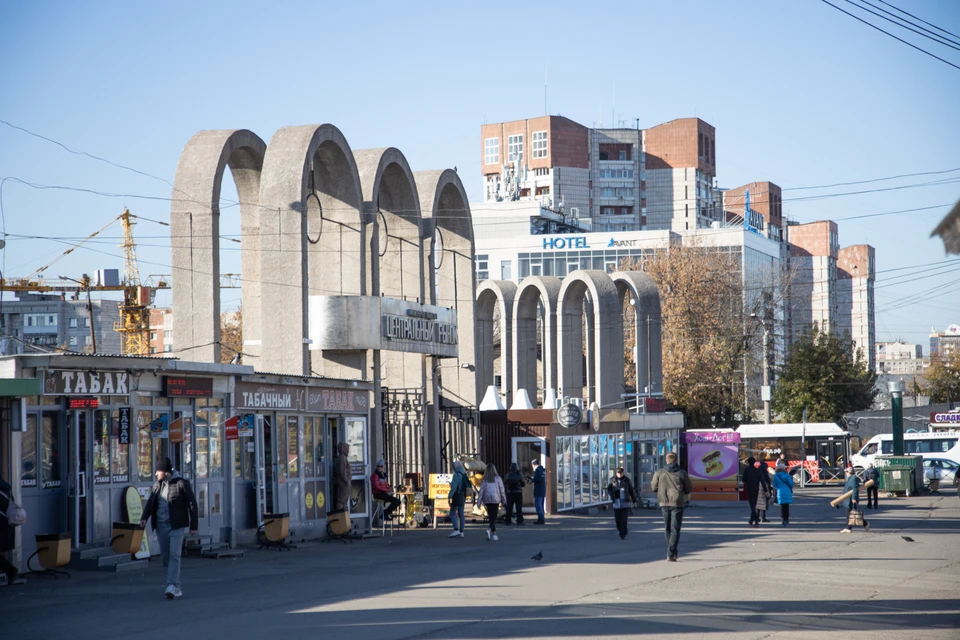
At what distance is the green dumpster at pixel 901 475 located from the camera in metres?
42.3

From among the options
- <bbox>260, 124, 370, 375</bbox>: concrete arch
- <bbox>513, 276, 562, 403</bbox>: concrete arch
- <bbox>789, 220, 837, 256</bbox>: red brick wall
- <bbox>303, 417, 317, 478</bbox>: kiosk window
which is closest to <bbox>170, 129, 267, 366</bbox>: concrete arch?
<bbox>260, 124, 370, 375</bbox>: concrete arch

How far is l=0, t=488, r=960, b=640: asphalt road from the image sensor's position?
11711 millimetres

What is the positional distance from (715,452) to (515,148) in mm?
117224

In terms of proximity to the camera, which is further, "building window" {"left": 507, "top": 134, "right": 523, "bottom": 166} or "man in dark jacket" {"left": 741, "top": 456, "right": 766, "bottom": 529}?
"building window" {"left": 507, "top": 134, "right": 523, "bottom": 166}

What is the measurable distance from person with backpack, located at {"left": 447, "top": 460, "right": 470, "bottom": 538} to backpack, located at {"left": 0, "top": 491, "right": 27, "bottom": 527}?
10267 millimetres

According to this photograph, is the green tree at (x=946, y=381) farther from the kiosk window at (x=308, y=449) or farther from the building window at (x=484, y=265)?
the kiosk window at (x=308, y=449)

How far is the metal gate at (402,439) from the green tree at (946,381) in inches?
2609

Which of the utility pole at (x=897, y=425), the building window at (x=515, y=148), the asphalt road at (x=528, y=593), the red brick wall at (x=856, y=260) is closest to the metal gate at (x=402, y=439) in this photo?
the asphalt road at (x=528, y=593)

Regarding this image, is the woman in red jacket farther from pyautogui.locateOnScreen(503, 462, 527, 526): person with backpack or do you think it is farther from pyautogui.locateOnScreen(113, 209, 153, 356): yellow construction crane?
pyautogui.locateOnScreen(113, 209, 153, 356): yellow construction crane

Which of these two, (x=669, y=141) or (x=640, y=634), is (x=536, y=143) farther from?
(x=640, y=634)

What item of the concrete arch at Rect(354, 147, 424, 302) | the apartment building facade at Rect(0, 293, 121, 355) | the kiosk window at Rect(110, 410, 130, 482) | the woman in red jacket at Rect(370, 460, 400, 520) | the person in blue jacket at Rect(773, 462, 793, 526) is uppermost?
the apartment building facade at Rect(0, 293, 121, 355)

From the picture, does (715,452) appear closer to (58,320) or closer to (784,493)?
(784,493)

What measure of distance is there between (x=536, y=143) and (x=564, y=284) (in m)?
110

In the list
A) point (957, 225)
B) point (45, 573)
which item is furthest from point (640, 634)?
point (45, 573)
